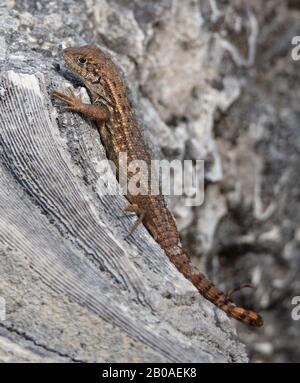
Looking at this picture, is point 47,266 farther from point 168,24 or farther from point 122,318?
point 168,24

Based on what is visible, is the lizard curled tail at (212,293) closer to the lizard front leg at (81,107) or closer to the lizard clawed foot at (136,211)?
the lizard clawed foot at (136,211)

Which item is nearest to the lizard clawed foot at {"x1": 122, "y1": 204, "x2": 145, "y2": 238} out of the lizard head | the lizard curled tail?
the lizard curled tail

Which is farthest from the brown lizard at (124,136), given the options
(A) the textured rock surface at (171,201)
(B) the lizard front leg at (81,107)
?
(A) the textured rock surface at (171,201)

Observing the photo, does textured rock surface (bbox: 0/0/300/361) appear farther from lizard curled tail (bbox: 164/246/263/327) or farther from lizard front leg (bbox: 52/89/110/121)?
lizard curled tail (bbox: 164/246/263/327)

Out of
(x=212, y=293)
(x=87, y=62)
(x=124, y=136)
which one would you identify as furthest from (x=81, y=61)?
(x=212, y=293)

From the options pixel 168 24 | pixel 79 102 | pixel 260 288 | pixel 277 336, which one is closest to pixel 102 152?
pixel 79 102

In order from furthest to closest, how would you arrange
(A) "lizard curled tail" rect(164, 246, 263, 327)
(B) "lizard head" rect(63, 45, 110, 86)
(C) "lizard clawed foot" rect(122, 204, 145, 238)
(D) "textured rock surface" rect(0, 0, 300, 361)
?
(B) "lizard head" rect(63, 45, 110, 86) → (A) "lizard curled tail" rect(164, 246, 263, 327) → (C) "lizard clawed foot" rect(122, 204, 145, 238) → (D) "textured rock surface" rect(0, 0, 300, 361)
